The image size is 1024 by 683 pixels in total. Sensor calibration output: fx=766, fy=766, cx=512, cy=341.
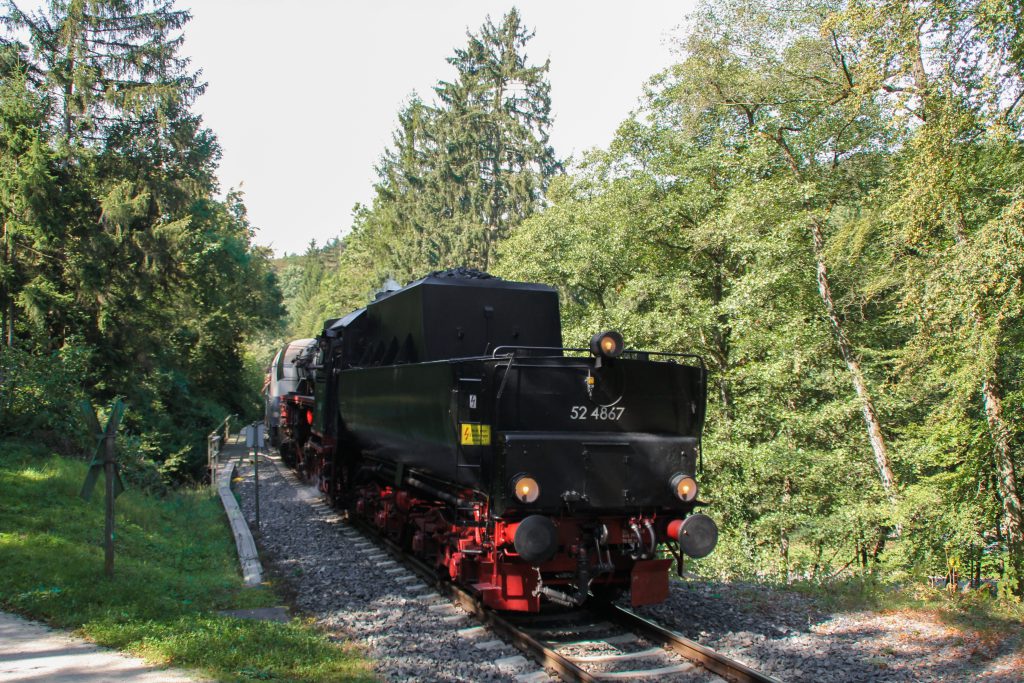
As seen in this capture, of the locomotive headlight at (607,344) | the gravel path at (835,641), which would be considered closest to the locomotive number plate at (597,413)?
the locomotive headlight at (607,344)

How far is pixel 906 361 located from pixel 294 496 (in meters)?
11.5

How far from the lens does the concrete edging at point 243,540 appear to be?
890 cm

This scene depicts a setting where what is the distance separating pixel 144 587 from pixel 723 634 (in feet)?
18.3

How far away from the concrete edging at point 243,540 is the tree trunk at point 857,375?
10.4 m

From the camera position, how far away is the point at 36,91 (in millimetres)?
19297

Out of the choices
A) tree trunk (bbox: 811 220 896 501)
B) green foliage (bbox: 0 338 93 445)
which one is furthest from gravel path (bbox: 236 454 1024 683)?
green foliage (bbox: 0 338 93 445)

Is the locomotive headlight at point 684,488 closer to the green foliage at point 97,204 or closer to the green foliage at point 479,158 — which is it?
the green foliage at point 97,204

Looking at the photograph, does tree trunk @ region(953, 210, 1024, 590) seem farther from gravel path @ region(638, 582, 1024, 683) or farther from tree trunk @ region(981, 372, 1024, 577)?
gravel path @ region(638, 582, 1024, 683)

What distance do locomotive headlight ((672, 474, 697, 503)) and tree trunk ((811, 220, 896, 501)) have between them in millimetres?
8381

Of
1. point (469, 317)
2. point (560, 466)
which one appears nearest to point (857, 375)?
point (469, 317)

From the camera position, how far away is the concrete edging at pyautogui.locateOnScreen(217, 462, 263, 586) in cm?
890

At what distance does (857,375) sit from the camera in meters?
14.6

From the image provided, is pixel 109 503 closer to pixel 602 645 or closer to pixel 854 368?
pixel 602 645

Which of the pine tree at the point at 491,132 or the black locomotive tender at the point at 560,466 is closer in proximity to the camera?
the black locomotive tender at the point at 560,466
